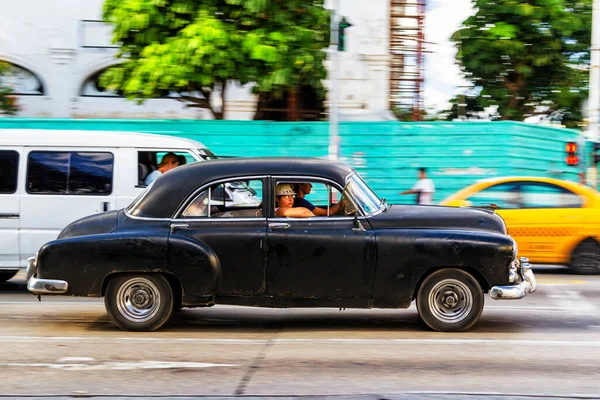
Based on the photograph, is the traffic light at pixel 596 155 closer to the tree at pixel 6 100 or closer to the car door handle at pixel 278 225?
the car door handle at pixel 278 225

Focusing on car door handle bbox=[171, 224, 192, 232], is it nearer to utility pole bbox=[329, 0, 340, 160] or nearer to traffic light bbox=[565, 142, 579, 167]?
utility pole bbox=[329, 0, 340, 160]

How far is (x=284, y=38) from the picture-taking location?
19.9 meters

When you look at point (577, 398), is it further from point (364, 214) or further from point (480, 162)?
point (480, 162)

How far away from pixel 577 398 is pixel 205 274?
361cm

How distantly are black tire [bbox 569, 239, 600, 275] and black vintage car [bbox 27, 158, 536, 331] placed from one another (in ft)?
19.5

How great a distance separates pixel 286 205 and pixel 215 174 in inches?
29.0

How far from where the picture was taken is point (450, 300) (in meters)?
8.63

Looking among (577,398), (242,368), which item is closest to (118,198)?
(242,368)

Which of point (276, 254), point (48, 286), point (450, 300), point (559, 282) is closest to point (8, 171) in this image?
point (48, 286)

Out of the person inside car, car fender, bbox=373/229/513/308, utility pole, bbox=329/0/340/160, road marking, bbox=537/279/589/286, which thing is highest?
utility pole, bbox=329/0/340/160

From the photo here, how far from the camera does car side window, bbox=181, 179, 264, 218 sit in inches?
342

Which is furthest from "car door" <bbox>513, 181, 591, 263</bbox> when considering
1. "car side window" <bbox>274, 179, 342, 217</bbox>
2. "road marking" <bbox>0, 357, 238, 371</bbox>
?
"road marking" <bbox>0, 357, 238, 371</bbox>

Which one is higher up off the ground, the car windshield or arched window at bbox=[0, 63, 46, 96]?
arched window at bbox=[0, 63, 46, 96]

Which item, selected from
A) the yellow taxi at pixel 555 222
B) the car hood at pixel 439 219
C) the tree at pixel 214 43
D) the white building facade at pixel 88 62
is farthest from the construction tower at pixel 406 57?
the car hood at pixel 439 219
